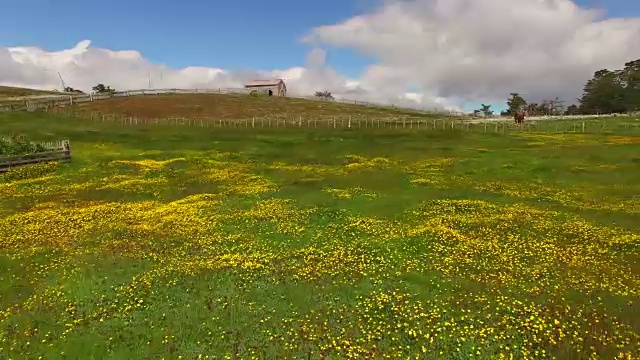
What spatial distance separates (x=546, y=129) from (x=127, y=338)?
84.1 m

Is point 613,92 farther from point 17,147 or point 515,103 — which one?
point 17,147

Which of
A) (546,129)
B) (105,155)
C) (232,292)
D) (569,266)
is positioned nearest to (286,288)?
(232,292)

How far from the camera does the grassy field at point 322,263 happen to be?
14.6m

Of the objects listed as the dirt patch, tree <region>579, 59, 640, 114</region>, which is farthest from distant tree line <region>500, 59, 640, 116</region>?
the dirt patch

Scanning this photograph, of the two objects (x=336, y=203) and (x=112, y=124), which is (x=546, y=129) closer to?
(x=336, y=203)

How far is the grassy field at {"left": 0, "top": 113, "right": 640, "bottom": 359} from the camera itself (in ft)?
47.9

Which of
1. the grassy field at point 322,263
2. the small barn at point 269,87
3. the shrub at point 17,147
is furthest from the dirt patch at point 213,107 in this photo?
the grassy field at point 322,263

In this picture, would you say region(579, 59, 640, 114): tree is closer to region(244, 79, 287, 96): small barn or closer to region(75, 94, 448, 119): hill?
region(75, 94, 448, 119): hill

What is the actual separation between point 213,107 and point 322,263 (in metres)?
112

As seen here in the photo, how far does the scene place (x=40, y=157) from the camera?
42.2m

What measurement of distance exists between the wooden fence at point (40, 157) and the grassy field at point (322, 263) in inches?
58.9

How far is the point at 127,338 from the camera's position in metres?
14.9

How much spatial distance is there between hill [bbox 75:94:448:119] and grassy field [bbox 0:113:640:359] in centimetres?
7189

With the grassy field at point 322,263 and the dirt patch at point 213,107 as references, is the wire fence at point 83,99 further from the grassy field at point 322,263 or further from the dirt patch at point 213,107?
the grassy field at point 322,263
